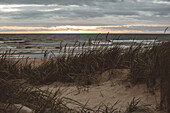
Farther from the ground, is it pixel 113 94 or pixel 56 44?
pixel 113 94

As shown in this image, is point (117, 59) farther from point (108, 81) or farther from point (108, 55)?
point (108, 81)

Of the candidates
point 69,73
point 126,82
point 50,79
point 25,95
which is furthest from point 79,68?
point 25,95

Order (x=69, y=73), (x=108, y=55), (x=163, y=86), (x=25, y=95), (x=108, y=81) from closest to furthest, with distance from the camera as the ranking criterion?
→ (x=25, y=95)
(x=163, y=86)
(x=108, y=81)
(x=69, y=73)
(x=108, y=55)

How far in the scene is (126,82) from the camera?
3.79 metres

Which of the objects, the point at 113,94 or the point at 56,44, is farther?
the point at 56,44

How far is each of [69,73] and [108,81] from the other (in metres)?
0.91

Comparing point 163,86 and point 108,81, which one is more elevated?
point 163,86

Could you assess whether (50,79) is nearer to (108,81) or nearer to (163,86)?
(108,81)

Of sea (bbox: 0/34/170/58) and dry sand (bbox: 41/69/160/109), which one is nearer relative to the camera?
dry sand (bbox: 41/69/160/109)

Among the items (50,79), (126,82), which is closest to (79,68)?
(50,79)

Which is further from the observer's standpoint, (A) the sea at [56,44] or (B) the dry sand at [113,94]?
(A) the sea at [56,44]

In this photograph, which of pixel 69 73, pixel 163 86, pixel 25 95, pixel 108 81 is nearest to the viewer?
pixel 25 95

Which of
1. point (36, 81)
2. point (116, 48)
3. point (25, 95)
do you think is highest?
point (116, 48)

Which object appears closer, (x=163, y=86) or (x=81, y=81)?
(x=163, y=86)
